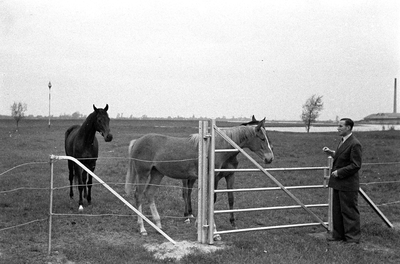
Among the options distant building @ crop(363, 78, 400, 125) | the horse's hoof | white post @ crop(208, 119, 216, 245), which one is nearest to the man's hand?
white post @ crop(208, 119, 216, 245)

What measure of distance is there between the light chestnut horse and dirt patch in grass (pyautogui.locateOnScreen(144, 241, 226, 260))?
3.39 feet

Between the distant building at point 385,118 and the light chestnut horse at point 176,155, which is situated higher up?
the distant building at point 385,118

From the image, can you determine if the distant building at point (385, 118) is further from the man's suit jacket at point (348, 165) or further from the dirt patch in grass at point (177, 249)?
the dirt patch in grass at point (177, 249)

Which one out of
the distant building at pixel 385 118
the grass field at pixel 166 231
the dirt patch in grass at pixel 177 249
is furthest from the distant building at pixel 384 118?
the dirt patch in grass at pixel 177 249

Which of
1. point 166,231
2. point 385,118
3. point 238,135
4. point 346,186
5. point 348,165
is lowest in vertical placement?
point 166,231

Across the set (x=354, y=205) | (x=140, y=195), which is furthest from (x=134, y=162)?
(x=354, y=205)

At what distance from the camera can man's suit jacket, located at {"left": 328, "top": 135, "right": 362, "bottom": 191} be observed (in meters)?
6.07

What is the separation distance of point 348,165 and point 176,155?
116 inches

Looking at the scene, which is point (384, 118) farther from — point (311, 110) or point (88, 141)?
point (88, 141)

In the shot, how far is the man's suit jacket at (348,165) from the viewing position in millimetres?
6070

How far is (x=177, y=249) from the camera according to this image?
18.2 ft

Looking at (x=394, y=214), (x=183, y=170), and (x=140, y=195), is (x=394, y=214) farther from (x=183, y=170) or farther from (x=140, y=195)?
(x=140, y=195)

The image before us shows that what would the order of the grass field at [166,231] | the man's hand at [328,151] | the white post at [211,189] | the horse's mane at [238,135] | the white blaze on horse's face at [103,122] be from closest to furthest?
the grass field at [166,231] < the white post at [211,189] < the man's hand at [328,151] < the horse's mane at [238,135] < the white blaze on horse's face at [103,122]

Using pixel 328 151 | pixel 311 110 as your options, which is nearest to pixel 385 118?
pixel 311 110
